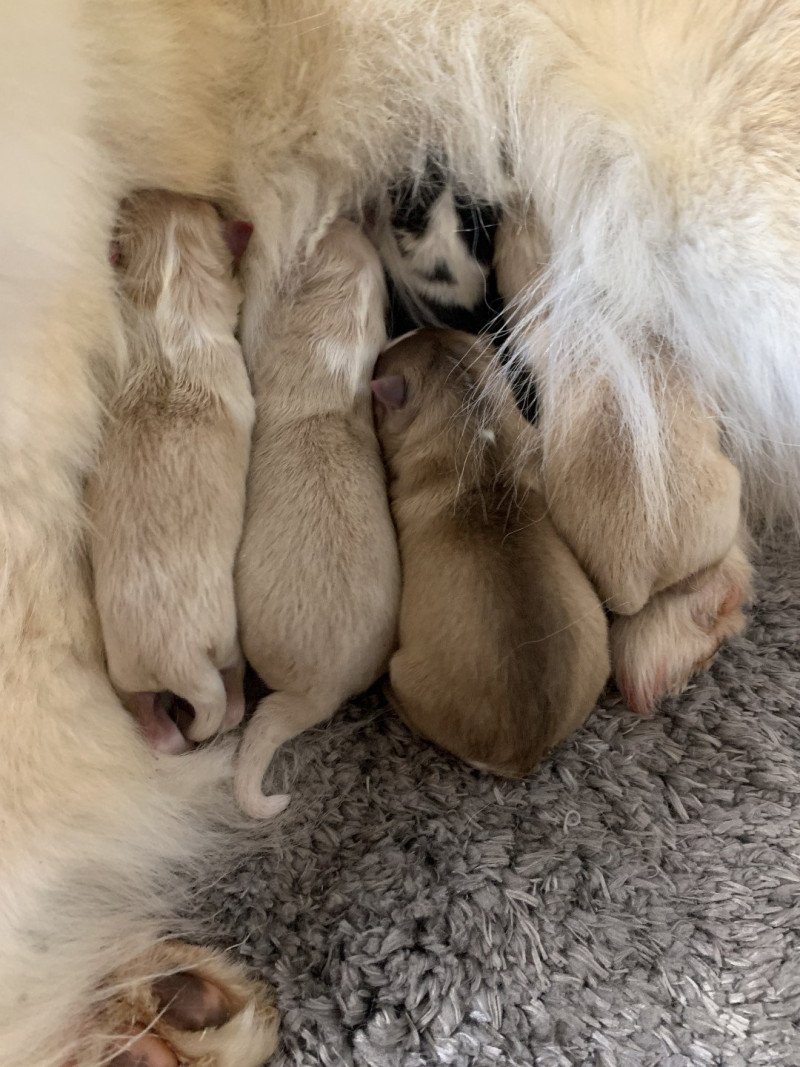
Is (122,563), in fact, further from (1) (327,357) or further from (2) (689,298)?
(2) (689,298)

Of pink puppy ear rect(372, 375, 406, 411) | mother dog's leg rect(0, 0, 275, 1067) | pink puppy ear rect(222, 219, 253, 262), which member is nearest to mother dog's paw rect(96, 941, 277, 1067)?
mother dog's leg rect(0, 0, 275, 1067)

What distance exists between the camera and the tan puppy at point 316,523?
31.9 inches

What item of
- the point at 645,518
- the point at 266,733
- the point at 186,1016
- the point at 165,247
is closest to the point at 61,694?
the point at 266,733

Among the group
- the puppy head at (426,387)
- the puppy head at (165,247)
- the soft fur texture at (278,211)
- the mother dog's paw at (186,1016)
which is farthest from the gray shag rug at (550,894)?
the puppy head at (165,247)

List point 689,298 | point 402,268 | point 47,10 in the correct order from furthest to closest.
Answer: point 402,268, point 689,298, point 47,10

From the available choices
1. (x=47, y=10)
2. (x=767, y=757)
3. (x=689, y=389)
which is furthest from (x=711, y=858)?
(x=47, y=10)

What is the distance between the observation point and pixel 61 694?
2.49 feet

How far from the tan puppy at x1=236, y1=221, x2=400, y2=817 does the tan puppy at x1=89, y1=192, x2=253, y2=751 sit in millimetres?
32

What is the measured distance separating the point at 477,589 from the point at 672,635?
0.24 m

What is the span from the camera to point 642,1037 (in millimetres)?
740

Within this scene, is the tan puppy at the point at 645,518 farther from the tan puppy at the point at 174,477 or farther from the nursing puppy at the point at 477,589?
the tan puppy at the point at 174,477

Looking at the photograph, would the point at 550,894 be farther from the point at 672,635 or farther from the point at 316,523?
the point at 316,523

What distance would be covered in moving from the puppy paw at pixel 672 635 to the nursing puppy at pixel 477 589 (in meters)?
0.07

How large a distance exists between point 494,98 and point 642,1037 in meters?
0.87
